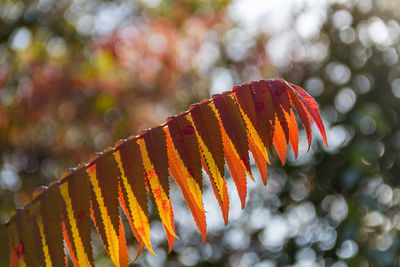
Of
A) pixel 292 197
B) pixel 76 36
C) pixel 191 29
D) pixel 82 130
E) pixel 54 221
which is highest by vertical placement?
pixel 76 36

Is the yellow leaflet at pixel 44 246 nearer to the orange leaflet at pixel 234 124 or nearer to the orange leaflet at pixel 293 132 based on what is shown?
the orange leaflet at pixel 234 124

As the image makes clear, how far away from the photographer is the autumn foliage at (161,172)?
115 centimetres

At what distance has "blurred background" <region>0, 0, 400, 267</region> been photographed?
4047 mm

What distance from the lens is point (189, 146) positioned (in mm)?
1170

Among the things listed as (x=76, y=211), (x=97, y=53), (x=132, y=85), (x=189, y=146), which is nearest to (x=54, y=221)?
(x=76, y=211)

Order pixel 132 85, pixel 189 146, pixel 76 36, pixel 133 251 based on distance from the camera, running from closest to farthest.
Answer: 1. pixel 189 146
2. pixel 133 251
3. pixel 132 85
4. pixel 76 36

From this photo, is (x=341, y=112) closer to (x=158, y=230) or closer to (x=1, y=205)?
(x=158, y=230)

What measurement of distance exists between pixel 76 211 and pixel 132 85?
541 centimetres

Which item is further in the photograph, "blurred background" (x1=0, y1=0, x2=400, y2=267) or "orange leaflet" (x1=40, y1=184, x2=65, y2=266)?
"blurred background" (x1=0, y1=0, x2=400, y2=267)

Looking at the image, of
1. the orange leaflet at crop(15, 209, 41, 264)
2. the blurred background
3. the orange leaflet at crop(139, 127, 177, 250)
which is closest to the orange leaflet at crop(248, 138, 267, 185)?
the orange leaflet at crop(139, 127, 177, 250)

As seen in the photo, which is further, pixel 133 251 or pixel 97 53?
pixel 97 53

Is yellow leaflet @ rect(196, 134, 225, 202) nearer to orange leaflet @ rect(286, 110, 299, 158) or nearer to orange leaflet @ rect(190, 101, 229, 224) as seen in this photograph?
orange leaflet @ rect(190, 101, 229, 224)

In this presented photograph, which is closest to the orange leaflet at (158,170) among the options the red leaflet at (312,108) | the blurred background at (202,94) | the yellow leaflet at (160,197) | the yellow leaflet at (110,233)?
the yellow leaflet at (160,197)

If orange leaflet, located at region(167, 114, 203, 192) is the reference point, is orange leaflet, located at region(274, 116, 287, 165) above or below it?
below
